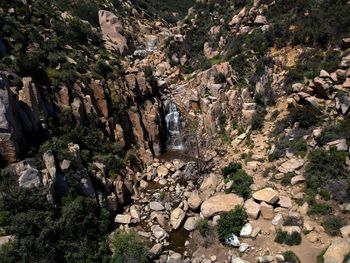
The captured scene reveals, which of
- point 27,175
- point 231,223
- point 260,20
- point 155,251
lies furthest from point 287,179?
point 260,20

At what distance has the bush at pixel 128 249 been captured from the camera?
55.0 ft

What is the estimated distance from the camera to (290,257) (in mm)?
→ 16094

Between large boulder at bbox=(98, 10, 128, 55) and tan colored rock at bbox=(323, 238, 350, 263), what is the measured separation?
119ft

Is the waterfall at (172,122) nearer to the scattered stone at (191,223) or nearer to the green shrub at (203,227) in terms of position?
the scattered stone at (191,223)

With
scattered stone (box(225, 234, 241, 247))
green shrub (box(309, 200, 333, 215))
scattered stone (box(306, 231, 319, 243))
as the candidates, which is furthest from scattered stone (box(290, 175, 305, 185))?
scattered stone (box(225, 234, 241, 247))

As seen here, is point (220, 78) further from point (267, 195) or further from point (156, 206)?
point (267, 195)

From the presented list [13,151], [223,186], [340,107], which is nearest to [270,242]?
[223,186]

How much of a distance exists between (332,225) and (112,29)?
39558 mm

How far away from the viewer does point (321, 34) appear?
28.0 meters

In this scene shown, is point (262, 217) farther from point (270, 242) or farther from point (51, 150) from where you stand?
point (51, 150)

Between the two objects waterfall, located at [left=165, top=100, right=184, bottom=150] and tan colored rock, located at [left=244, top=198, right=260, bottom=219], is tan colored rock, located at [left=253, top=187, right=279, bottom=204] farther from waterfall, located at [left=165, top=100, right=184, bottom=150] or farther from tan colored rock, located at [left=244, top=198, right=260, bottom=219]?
waterfall, located at [left=165, top=100, right=184, bottom=150]

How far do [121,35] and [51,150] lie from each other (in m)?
31.3

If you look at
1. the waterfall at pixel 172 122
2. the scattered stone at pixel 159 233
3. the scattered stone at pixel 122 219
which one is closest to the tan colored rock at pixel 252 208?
Result: the scattered stone at pixel 159 233

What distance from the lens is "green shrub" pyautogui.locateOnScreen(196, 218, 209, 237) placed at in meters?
18.8
